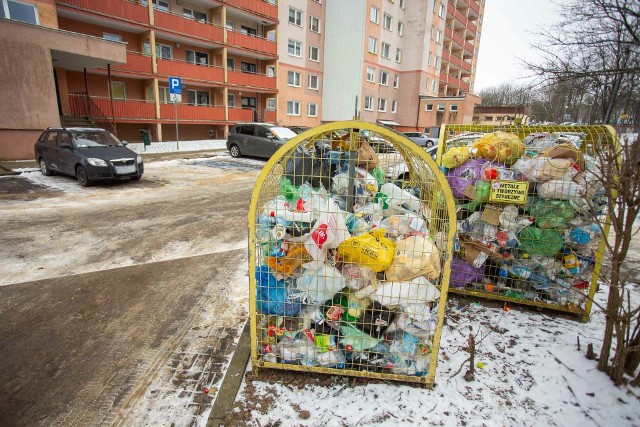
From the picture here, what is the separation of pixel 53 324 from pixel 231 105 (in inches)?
946

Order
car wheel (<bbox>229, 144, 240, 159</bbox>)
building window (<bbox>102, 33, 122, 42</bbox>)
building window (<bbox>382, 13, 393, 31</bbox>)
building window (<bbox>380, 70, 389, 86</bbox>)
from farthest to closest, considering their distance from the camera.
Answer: building window (<bbox>380, 70, 389, 86</bbox>)
building window (<bbox>382, 13, 393, 31</bbox>)
building window (<bbox>102, 33, 122, 42</bbox>)
car wheel (<bbox>229, 144, 240, 159</bbox>)

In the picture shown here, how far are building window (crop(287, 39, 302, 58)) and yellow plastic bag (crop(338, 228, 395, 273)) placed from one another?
27926mm

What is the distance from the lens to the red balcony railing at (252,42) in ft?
75.4

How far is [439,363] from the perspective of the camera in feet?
9.52

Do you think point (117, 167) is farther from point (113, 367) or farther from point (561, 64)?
point (561, 64)

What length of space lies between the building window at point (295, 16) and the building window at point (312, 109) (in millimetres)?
6153

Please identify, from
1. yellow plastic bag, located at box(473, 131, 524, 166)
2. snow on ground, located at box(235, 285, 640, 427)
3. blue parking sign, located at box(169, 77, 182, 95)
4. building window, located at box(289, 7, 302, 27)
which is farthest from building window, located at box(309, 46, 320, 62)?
snow on ground, located at box(235, 285, 640, 427)

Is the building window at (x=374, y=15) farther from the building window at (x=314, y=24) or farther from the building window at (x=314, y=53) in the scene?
the building window at (x=314, y=53)

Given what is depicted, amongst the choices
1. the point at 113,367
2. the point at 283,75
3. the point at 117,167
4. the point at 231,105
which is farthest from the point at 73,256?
the point at 283,75

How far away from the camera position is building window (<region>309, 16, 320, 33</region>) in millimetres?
28297

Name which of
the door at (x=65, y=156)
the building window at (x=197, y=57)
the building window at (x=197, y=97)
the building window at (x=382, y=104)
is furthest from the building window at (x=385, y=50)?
the door at (x=65, y=156)

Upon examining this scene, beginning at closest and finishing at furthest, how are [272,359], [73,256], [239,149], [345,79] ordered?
1. [272,359]
2. [73,256]
3. [239,149]
4. [345,79]

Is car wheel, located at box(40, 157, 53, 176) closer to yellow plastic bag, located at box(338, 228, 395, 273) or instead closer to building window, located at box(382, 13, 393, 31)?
yellow plastic bag, located at box(338, 228, 395, 273)

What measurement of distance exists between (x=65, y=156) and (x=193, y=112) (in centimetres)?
1251
